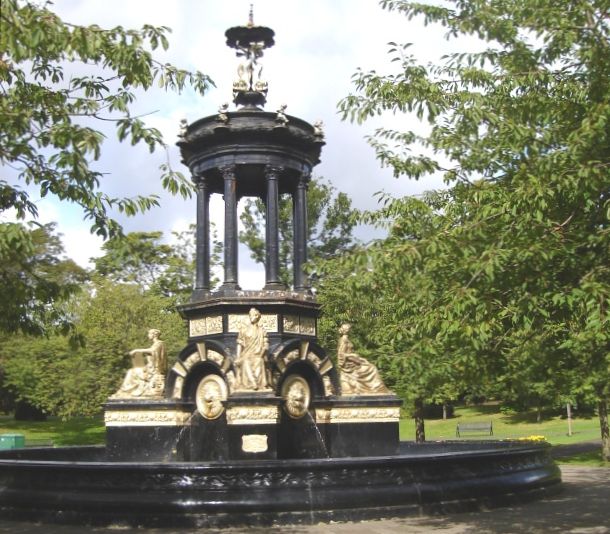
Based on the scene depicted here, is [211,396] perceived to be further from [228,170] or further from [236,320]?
[228,170]

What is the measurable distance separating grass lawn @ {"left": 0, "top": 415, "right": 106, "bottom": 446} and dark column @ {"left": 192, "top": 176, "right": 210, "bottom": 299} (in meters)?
25.8

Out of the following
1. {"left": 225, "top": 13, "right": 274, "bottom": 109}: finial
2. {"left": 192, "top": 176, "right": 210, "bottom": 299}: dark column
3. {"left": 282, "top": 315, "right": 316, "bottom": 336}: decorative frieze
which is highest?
{"left": 225, "top": 13, "right": 274, "bottom": 109}: finial

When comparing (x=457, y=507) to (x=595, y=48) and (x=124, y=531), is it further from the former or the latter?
(x=595, y=48)

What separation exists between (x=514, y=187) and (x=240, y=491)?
520cm

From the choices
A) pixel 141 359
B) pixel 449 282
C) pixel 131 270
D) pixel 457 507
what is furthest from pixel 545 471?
pixel 131 270

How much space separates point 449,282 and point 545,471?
604cm

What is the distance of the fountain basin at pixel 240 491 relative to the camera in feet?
32.0

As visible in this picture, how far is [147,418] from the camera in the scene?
1427cm

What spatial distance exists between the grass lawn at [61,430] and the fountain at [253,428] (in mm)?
25728

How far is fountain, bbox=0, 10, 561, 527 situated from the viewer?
9.92 meters

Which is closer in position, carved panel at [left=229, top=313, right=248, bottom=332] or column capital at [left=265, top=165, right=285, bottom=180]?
carved panel at [left=229, top=313, right=248, bottom=332]

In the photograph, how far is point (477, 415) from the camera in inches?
2162

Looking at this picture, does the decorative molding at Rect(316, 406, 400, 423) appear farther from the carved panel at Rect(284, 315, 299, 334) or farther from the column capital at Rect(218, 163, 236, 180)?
the column capital at Rect(218, 163, 236, 180)

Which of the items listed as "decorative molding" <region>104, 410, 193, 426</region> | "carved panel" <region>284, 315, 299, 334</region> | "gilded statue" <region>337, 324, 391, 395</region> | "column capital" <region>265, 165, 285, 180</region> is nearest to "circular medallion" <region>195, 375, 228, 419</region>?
"decorative molding" <region>104, 410, 193, 426</region>
